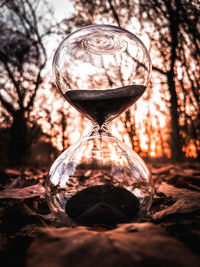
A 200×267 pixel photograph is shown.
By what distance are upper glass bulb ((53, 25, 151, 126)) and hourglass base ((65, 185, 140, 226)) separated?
23cm

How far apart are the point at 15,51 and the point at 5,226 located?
389cm

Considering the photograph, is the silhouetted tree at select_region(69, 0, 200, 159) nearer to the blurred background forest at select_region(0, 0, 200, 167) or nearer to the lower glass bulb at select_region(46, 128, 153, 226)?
the blurred background forest at select_region(0, 0, 200, 167)

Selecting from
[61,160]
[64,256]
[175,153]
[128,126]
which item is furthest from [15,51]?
[64,256]

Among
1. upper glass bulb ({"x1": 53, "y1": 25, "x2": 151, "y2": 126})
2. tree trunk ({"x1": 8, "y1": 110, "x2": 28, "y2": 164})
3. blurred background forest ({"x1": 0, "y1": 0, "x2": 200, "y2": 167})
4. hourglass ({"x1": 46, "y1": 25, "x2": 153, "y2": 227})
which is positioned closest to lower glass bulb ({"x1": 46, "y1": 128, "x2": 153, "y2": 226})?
hourglass ({"x1": 46, "y1": 25, "x2": 153, "y2": 227})

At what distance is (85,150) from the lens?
646 mm

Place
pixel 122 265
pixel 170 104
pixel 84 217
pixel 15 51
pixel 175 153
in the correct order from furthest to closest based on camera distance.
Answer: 1. pixel 15 51
2. pixel 175 153
3. pixel 170 104
4. pixel 84 217
5. pixel 122 265

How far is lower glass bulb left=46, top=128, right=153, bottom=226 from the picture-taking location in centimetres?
59

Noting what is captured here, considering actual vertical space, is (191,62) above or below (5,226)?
above

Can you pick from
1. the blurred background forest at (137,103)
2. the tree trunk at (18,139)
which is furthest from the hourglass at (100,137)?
the tree trunk at (18,139)

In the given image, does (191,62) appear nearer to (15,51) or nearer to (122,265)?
(122,265)

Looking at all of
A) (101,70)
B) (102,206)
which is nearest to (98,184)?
(102,206)

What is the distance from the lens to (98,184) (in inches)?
25.0

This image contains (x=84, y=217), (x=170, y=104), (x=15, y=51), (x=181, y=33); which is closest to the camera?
(x=84, y=217)

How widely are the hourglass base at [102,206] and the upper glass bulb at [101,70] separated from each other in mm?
231
